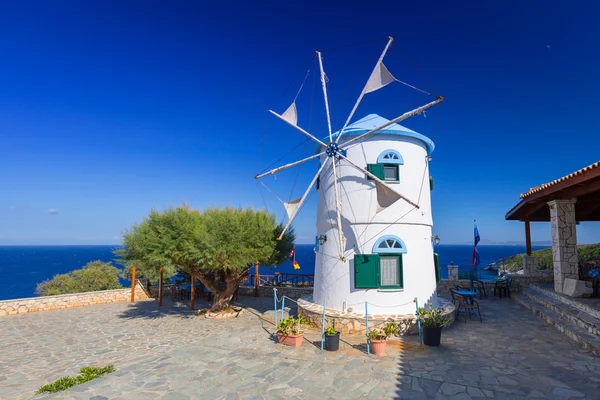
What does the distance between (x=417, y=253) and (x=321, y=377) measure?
563 centimetres

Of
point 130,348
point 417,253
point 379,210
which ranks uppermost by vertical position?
point 379,210

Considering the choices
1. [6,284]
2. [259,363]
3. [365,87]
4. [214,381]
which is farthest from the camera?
[6,284]

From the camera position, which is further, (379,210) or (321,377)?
(379,210)

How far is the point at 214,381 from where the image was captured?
666 cm

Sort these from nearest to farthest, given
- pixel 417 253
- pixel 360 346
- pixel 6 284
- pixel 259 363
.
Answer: pixel 259 363 → pixel 360 346 → pixel 417 253 → pixel 6 284

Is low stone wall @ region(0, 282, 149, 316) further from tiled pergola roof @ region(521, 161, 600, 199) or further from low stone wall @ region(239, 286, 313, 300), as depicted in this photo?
tiled pergola roof @ region(521, 161, 600, 199)

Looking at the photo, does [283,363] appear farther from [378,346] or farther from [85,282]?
[85,282]

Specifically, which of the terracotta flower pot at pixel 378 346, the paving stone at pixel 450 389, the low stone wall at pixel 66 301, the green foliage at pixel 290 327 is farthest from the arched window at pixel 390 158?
the low stone wall at pixel 66 301

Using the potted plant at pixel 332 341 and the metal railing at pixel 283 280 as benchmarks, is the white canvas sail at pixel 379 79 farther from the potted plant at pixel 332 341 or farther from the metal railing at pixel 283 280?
the metal railing at pixel 283 280

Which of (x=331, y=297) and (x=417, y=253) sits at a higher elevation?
(x=417, y=253)

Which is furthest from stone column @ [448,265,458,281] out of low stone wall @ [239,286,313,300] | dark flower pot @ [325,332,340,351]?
dark flower pot @ [325,332,340,351]

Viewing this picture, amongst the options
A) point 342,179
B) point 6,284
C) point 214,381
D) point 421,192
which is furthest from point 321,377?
point 6,284

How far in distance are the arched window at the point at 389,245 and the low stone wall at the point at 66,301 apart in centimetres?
1312

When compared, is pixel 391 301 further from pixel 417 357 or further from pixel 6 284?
pixel 6 284
